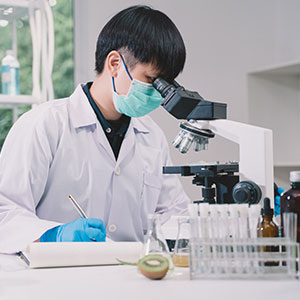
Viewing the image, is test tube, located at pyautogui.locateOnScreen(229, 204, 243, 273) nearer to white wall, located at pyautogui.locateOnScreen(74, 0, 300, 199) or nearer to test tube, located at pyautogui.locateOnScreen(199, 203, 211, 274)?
test tube, located at pyautogui.locateOnScreen(199, 203, 211, 274)

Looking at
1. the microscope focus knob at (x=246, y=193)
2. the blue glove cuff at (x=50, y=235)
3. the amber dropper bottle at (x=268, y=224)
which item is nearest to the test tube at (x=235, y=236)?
the amber dropper bottle at (x=268, y=224)

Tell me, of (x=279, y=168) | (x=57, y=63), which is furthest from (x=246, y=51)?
(x=57, y=63)

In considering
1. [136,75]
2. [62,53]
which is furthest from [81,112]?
[62,53]

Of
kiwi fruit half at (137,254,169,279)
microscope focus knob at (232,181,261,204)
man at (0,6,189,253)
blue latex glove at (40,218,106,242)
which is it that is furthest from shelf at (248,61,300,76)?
kiwi fruit half at (137,254,169,279)

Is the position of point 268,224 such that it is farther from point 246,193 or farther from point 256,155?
point 256,155

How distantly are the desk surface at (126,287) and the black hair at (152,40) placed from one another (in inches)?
31.0

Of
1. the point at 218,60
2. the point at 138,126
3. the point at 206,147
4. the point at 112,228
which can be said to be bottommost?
the point at 112,228

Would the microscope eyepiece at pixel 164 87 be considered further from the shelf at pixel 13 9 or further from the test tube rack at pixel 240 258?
the shelf at pixel 13 9

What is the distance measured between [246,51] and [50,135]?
1.98 m

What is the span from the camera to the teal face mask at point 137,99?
5.73ft

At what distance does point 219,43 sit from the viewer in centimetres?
325

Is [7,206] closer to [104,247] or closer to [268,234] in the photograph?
[104,247]

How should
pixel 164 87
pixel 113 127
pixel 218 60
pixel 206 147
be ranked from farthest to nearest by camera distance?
pixel 218 60, pixel 113 127, pixel 164 87, pixel 206 147

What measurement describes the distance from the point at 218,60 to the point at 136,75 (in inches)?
63.8
